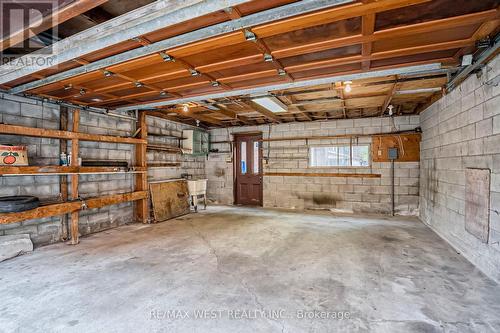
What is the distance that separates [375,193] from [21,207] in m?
6.83

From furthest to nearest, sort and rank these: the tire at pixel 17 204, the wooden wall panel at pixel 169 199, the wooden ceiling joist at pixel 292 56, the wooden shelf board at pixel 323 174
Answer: the wooden shelf board at pixel 323 174 < the wooden wall panel at pixel 169 199 < the tire at pixel 17 204 < the wooden ceiling joist at pixel 292 56

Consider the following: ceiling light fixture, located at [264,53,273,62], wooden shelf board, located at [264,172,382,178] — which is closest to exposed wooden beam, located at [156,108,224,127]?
wooden shelf board, located at [264,172,382,178]

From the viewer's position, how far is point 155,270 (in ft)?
9.46

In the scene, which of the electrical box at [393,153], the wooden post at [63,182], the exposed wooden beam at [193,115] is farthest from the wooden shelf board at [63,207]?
the electrical box at [393,153]

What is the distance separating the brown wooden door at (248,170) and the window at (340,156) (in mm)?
1641

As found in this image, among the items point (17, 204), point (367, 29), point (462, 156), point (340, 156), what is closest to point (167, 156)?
point (17, 204)

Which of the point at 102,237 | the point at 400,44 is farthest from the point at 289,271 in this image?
the point at 102,237

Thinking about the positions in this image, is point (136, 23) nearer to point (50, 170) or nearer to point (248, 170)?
point (50, 170)

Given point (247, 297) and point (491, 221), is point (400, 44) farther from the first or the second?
point (247, 297)

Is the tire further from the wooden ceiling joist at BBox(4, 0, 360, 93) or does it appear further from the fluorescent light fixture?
the fluorescent light fixture

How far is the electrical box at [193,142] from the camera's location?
272 inches

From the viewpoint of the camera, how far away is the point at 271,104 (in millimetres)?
4828

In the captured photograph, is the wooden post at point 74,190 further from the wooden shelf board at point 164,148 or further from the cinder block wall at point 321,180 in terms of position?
the cinder block wall at point 321,180

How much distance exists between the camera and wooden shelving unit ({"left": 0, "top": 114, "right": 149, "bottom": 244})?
130 inches
